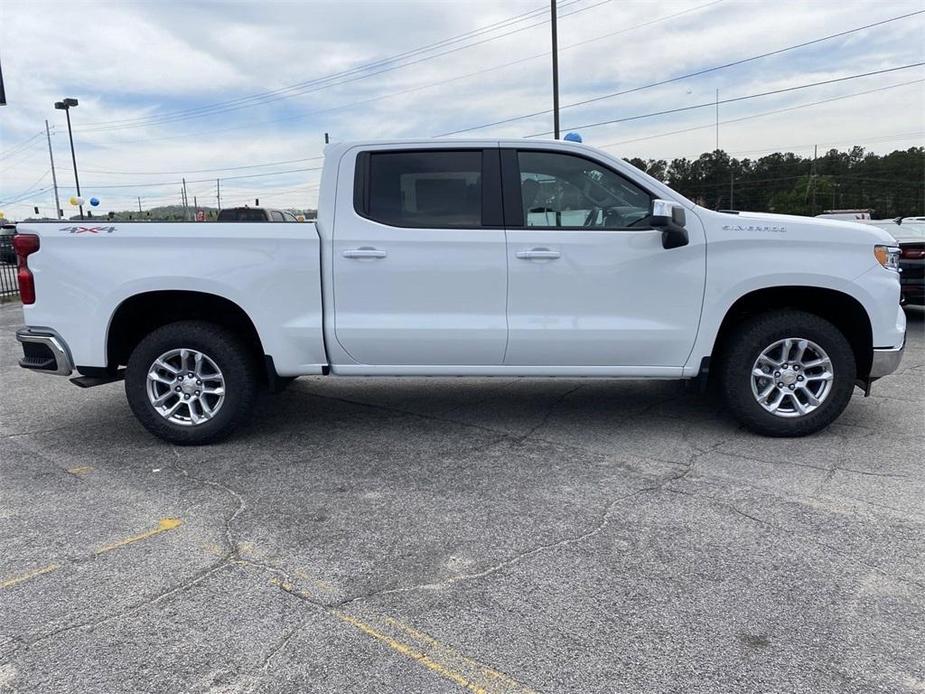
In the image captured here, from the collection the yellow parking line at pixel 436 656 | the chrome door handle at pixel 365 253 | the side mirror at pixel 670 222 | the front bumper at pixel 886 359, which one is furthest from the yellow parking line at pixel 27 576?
the front bumper at pixel 886 359

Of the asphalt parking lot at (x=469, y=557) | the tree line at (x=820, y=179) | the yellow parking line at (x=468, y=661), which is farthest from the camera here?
the tree line at (x=820, y=179)

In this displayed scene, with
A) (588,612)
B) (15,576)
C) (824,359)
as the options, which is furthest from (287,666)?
(824,359)

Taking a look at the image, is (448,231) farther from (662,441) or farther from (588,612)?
(588,612)

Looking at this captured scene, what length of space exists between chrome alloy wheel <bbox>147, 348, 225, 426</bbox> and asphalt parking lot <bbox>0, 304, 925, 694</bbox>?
275 millimetres

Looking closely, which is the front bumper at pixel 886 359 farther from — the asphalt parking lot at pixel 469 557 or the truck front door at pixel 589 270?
the truck front door at pixel 589 270

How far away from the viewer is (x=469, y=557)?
3.14 meters

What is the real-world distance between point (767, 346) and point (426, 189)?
8.22 ft

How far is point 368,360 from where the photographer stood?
470 centimetres

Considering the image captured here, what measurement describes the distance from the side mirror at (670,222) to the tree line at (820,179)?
76.5m

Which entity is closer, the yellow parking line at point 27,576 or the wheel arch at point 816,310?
the yellow parking line at point 27,576

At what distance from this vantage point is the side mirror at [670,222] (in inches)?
169

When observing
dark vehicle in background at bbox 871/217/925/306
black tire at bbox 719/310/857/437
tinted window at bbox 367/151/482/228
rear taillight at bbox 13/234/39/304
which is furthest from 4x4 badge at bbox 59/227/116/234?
dark vehicle in background at bbox 871/217/925/306

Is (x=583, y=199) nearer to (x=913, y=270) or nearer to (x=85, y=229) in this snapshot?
(x=85, y=229)

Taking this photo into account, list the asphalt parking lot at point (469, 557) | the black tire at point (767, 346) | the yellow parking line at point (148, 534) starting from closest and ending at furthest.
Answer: the asphalt parking lot at point (469, 557) → the yellow parking line at point (148, 534) → the black tire at point (767, 346)
